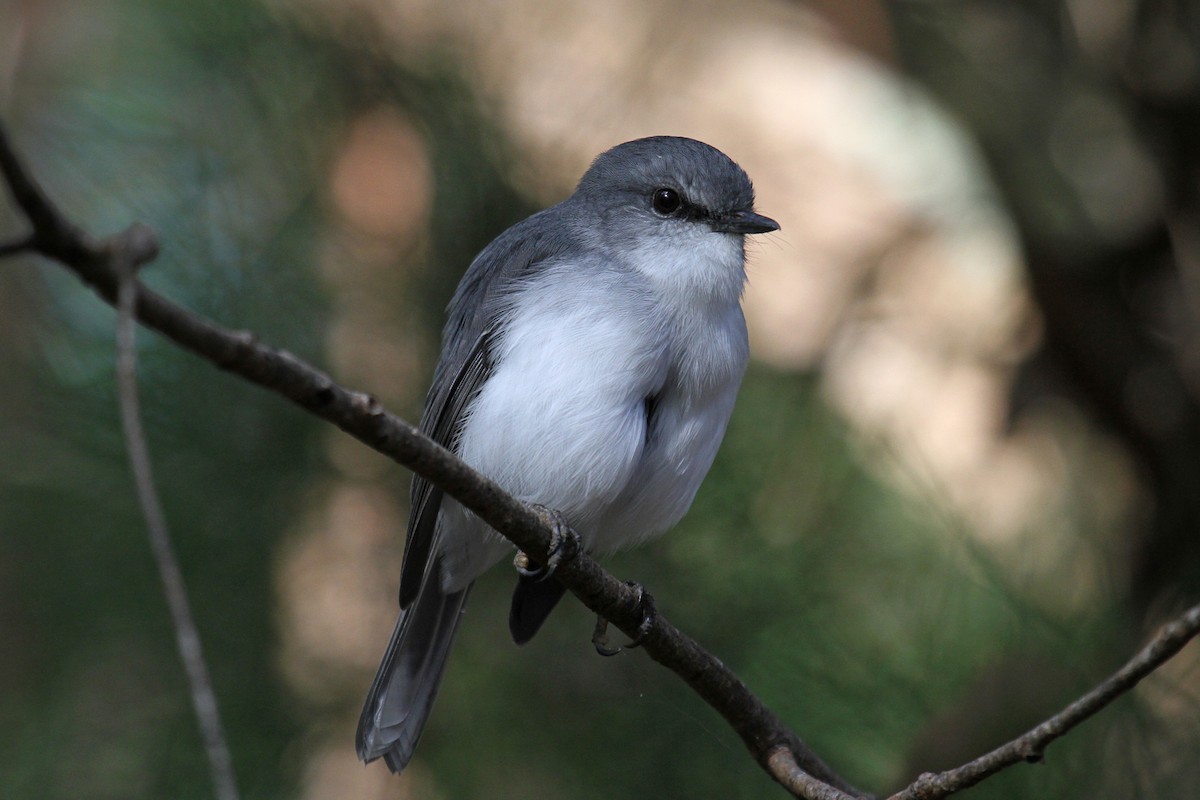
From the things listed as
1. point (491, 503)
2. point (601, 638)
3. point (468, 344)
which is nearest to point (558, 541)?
point (491, 503)

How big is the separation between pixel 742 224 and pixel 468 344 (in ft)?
2.33

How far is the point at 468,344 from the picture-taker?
2598mm

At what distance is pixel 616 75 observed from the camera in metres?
3.34

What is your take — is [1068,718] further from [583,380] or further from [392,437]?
[583,380]

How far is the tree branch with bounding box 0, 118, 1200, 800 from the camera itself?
946 millimetres

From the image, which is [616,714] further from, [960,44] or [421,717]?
[960,44]

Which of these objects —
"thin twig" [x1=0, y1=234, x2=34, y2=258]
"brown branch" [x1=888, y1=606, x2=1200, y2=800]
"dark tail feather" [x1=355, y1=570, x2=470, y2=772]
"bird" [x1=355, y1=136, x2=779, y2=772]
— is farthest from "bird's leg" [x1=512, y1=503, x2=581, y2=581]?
"thin twig" [x1=0, y1=234, x2=34, y2=258]

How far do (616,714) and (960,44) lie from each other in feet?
7.17

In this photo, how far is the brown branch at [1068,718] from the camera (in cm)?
117

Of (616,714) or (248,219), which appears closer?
(616,714)

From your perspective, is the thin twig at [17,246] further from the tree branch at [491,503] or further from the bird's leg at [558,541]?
the bird's leg at [558,541]

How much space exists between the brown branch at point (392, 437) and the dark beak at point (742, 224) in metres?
1.01

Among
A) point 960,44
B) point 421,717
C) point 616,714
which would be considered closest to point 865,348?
point 960,44

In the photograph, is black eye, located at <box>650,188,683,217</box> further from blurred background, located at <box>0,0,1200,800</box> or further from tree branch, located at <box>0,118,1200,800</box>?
tree branch, located at <box>0,118,1200,800</box>
